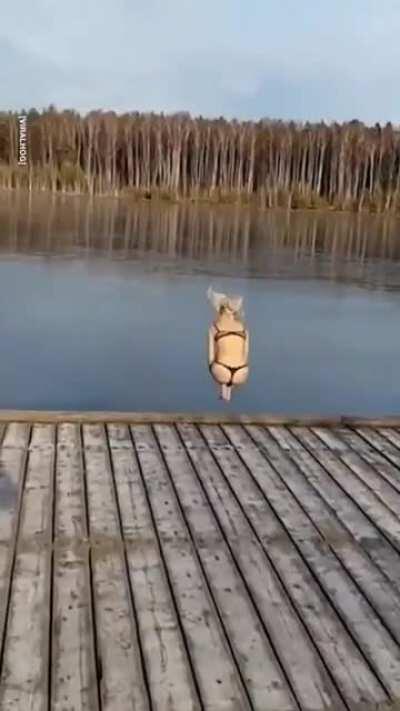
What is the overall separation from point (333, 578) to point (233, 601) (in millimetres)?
343

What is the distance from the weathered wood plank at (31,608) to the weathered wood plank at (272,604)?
21.2 inches

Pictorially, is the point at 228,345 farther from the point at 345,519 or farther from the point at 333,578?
the point at 333,578

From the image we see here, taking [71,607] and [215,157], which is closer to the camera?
[71,607]

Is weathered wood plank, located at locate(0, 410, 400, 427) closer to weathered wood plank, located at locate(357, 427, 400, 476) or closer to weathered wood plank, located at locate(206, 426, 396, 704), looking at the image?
weathered wood plank, located at locate(357, 427, 400, 476)

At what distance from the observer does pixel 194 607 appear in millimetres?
2260

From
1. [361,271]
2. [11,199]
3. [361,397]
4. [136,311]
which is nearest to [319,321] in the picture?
[136,311]

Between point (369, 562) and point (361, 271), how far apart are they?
12.2m

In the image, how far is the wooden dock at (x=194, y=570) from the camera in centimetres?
194

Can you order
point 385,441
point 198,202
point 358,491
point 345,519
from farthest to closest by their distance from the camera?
1. point 198,202
2. point 385,441
3. point 358,491
4. point 345,519

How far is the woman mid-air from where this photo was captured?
14.0ft

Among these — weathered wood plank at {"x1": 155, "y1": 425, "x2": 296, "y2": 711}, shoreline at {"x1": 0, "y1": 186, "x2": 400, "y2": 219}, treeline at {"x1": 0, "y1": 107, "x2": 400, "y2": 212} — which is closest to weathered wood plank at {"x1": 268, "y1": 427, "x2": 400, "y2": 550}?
weathered wood plank at {"x1": 155, "y1": 425, "x2": 296, "y2": 711}

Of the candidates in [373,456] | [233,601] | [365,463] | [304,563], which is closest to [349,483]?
[365,463]

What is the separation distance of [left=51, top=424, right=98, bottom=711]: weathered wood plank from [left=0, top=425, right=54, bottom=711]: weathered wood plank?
0.02 m

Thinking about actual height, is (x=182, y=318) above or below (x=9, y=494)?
below
